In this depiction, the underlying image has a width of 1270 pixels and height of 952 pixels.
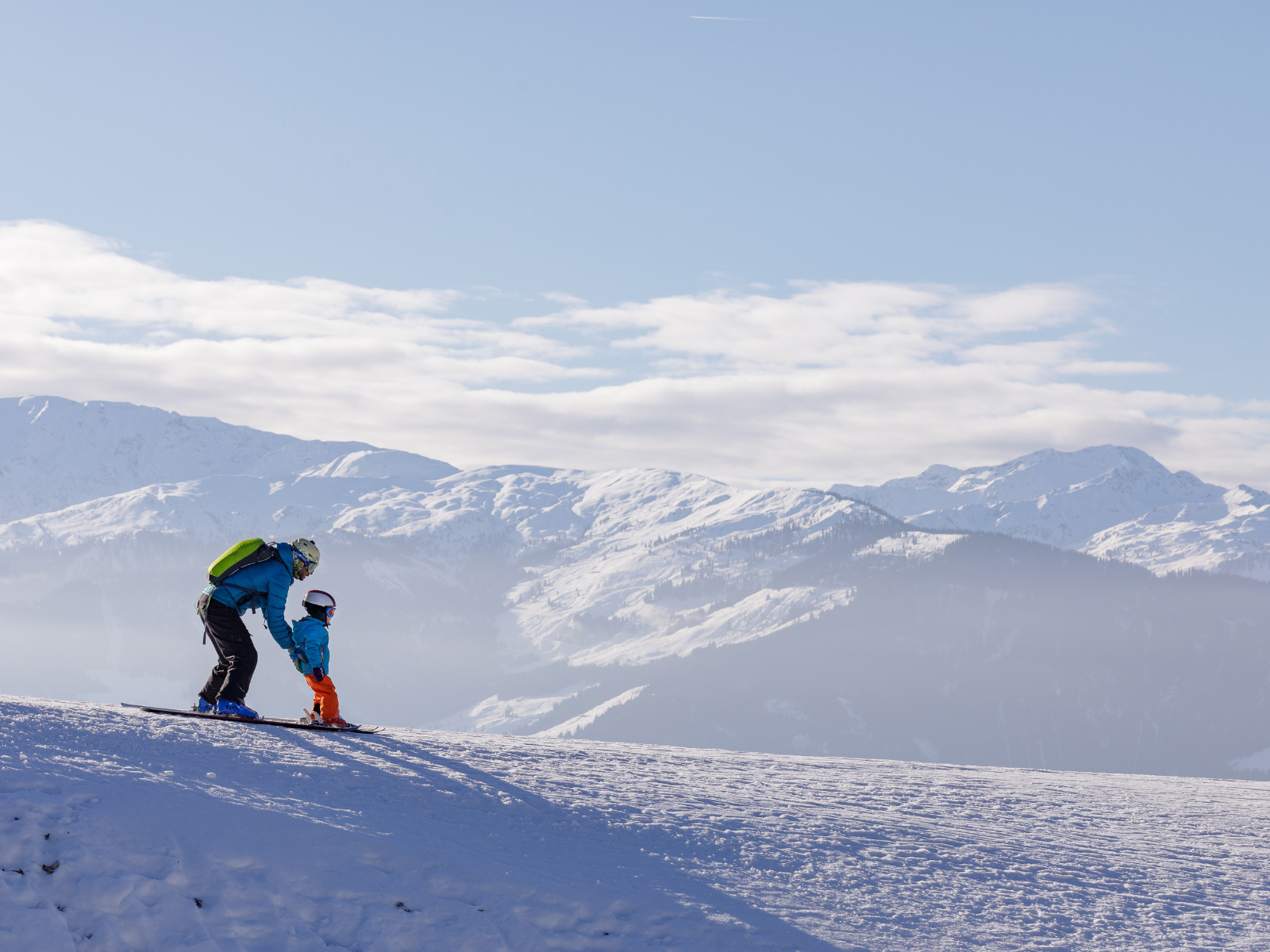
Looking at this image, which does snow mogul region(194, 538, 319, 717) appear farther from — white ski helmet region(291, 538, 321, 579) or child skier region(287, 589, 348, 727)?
child skier region(287, 589, 348, 727)

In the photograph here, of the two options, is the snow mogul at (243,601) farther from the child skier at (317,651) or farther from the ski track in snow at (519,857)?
the ski track in snow at (519,857)

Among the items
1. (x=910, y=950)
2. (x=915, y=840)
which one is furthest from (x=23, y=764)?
(x=915, y=840)

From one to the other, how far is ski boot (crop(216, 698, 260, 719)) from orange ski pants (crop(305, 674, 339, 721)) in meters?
0.77

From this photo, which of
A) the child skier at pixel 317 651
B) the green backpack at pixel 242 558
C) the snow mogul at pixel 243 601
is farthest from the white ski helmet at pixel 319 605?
the green backpack at pixel 242 558

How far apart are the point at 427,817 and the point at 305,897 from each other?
1864 millimetres

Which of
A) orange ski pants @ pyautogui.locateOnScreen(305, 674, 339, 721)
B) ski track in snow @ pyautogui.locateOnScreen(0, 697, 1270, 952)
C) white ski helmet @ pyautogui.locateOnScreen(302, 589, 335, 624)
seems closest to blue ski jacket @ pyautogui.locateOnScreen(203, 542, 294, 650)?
white ski helmet @ pyautogui.locateOnScreen(302, 589, 335, 624)

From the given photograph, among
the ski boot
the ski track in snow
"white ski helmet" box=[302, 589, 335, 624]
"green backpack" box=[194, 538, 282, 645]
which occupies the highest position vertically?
"green backpack" box=[194, 538, 282, 645]

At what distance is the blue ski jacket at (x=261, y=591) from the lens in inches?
493

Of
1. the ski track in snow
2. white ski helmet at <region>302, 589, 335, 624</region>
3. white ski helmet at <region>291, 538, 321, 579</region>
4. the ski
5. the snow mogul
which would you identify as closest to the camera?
the ski track in snow

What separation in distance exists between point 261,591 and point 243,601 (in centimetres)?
24

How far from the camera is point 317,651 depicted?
41.7 feet

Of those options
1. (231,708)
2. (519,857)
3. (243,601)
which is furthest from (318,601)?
(519,857)

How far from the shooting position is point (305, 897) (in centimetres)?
750

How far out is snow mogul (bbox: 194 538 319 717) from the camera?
12.5 m
